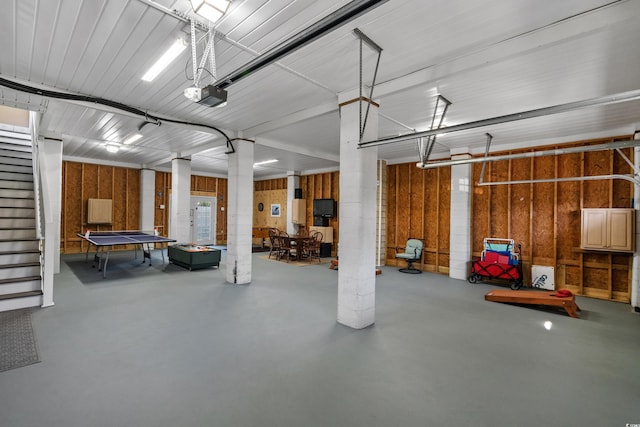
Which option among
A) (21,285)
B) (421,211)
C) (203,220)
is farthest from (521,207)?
(203,220)

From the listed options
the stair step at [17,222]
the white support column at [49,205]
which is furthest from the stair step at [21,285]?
the stair step at [17,222]

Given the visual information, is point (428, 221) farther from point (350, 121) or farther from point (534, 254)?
point (350, 121)

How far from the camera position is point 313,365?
2879mm

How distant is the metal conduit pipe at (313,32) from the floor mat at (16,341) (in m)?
3.33

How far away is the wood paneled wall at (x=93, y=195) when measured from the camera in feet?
32.2

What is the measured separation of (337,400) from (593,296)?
645cm

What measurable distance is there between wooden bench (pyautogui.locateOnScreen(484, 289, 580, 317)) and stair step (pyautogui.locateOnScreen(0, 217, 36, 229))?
8409 mm

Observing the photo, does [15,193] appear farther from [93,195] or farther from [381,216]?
[381,216]

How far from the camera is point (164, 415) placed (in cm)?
211

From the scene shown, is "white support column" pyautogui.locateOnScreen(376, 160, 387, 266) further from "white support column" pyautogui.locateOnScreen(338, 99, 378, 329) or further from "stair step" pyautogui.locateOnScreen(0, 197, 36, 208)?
"stair step" pyautogui.locateOnScreen(0, 197, 36, 208)

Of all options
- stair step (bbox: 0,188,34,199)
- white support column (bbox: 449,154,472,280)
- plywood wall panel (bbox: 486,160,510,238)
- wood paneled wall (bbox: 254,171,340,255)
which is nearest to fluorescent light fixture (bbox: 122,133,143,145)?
stair step (bbox: 0,188,34,199)

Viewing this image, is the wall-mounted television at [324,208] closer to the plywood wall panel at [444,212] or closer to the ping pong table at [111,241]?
the plywood wall panel at [444,212]

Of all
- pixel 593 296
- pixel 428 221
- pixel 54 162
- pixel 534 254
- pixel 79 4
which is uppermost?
pixel 79 4

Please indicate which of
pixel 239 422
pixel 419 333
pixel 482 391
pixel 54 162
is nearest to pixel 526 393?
pixel 482 391
